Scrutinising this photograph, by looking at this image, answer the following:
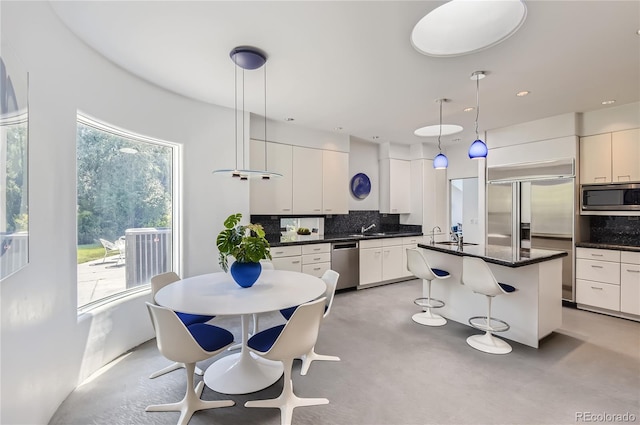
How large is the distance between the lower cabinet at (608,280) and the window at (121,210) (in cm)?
526

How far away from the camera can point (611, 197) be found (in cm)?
380

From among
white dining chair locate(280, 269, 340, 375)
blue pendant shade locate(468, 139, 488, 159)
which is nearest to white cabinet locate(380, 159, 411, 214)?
blue pendant shade locate(468, 139, 488, 159)

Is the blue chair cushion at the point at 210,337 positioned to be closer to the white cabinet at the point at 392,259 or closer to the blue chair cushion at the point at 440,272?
the blue chair cushion at the point at 440,272

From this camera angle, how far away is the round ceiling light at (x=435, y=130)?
4.73 m

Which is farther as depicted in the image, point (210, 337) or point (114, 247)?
point (114, 247)

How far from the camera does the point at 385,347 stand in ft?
9.59

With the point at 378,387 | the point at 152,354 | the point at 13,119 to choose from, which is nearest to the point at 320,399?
the point at 378,387

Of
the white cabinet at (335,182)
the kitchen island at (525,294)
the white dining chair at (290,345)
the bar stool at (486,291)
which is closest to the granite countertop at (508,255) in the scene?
the kitchen island at (525,294)

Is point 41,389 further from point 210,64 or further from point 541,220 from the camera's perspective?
point 541,220

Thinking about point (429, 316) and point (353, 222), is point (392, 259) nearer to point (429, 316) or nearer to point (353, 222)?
point (353, 222)

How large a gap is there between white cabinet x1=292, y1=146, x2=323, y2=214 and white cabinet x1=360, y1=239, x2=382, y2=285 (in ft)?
3.32

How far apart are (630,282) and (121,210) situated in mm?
5812

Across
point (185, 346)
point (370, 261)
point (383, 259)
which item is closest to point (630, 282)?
point (383, 259)

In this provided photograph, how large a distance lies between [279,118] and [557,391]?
13.6 ft
